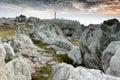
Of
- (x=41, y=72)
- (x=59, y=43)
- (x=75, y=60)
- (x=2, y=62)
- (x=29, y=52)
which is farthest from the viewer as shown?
(x=59, y=43)

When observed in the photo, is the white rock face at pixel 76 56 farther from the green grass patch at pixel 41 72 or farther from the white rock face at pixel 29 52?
the green grass patch at pixel 41 72

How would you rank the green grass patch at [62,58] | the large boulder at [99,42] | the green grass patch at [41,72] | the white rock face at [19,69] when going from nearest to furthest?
the white rock face at [19,69]
the green grass patch at [41,72]
the large boulder at [99,42]
the green grass patch at [62,58]

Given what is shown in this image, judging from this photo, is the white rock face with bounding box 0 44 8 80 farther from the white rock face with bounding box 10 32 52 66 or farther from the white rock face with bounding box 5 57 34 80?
the white rock face with bounding box 10 32 52 66

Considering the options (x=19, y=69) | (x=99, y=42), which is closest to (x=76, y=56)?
(x=99, y=42)

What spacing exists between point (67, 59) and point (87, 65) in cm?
993

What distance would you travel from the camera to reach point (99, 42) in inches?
1946

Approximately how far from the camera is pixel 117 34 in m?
52.4

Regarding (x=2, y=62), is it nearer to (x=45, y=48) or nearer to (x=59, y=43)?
(x=45, y=48)

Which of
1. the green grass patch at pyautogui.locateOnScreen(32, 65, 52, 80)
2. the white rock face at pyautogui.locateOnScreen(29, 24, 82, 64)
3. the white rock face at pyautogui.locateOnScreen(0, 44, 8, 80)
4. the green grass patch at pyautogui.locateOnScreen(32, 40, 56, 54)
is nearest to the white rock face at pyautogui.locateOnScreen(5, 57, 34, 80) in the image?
the green grass patch at pyautogui.locateOnScreen(32, 65, 52, 80)

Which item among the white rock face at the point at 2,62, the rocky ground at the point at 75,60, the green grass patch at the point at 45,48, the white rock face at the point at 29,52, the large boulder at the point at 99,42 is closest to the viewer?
the white rock face at the point at 2,62

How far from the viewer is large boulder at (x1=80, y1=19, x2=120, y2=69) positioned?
49.0 m

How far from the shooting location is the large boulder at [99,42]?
161 ft

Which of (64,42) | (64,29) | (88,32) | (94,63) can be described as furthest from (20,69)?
(64,29)

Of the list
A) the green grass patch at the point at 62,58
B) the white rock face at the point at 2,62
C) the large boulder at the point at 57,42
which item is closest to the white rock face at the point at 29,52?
the green grass patch at the point at 62,58
